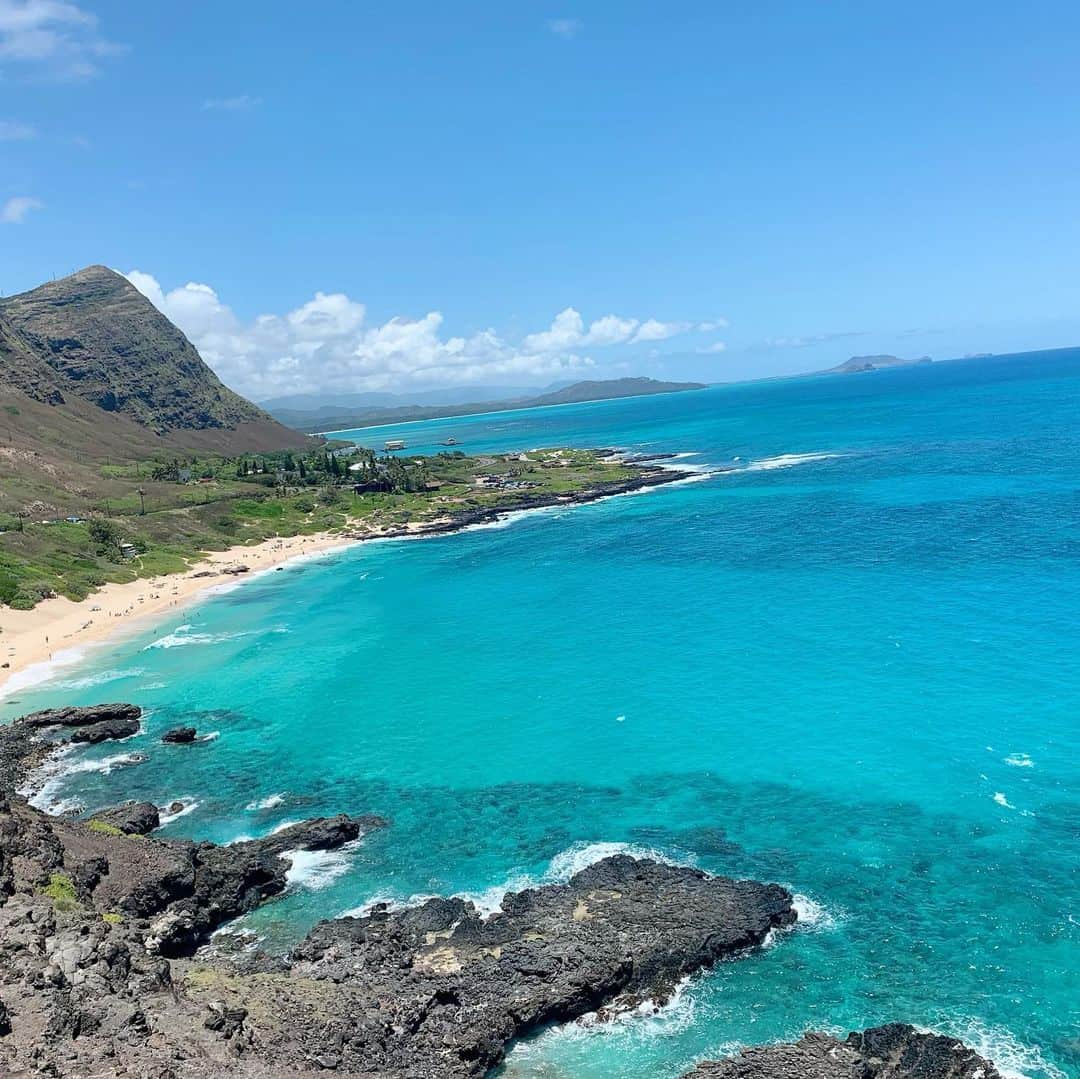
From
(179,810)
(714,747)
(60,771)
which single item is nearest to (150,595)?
(60,771)

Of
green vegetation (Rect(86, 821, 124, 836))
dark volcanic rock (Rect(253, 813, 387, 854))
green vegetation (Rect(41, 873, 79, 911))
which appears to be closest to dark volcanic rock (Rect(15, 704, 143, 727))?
green vegetation (Rect(86, 821, 124, 836))

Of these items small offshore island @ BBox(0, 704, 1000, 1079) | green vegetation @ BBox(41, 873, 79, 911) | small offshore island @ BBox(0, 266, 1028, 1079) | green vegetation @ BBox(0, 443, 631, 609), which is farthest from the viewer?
green vegetation @ BBox(0, 443, 631, 609)

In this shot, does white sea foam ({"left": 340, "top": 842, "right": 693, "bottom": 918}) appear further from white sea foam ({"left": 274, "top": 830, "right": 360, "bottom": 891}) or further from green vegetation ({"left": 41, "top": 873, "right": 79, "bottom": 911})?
green vegetation ({"left": 41, "top": 873, "right": 79, "bottom": 911})

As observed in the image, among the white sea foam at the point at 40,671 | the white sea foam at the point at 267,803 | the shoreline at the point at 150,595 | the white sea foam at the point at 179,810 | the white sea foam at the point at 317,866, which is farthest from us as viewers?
the shoreline at the point at 150,595

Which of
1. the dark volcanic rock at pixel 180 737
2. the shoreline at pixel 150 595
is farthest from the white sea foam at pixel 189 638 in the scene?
the dark volcanic rock at pixel 180 737

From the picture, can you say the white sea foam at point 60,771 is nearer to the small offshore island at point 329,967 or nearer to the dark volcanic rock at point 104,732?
the dark volcanic rock at point 104,732

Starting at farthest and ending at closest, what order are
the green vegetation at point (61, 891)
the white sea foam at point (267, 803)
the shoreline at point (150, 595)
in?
the shoreline at point (150, 595), the white sea foam at point (267, 803), the green vegetation at point (61, 891)
